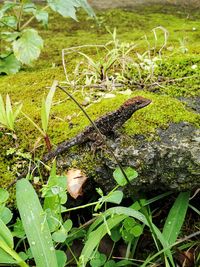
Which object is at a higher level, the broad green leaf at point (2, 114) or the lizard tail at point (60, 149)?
the broad green leaf at point (2, 114)

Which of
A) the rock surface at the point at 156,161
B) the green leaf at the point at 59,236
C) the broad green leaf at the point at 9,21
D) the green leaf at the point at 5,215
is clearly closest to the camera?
the green leaf at the point at 59,236

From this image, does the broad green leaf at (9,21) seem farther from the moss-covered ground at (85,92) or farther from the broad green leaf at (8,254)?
the broad green leaf at (8,254)

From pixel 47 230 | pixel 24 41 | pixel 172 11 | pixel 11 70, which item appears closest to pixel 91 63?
pixel 24 41

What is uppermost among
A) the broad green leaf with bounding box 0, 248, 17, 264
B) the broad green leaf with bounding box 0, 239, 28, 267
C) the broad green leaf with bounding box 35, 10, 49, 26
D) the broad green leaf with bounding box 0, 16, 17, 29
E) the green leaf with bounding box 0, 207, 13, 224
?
the broad green leaf with bounding box 35, 10, 49, 26

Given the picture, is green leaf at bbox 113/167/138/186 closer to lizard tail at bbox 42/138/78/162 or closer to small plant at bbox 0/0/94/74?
lizard tail at bbox 42/138/78/162

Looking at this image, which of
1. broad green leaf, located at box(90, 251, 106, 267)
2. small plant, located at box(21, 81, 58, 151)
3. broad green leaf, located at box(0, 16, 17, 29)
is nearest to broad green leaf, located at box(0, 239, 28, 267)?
broad green leaf, located at box(90, 251, 106, 267)

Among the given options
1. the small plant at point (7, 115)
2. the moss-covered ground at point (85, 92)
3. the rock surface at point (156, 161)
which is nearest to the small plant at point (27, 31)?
the moss-covered ground at point (85, 92)
